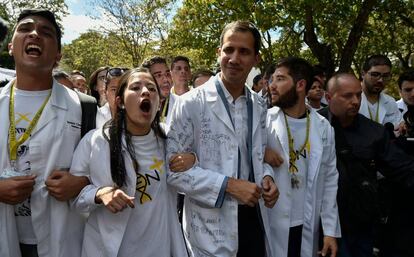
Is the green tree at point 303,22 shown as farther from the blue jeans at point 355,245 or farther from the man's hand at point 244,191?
the man's hand at point 244,191

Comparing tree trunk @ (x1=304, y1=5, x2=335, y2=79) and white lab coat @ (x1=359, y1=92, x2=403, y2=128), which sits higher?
tree trunk @ (x1=304, y1=5, x2=335, y2=79)

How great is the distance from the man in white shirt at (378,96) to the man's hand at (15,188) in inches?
147

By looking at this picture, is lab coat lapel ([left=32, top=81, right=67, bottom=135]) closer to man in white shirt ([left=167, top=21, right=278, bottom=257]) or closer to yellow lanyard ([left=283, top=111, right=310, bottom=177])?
man in white shirt ([left=167, top=21, right=278, bottom=257])

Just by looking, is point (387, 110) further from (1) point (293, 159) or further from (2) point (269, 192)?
(2) point (269, 192)

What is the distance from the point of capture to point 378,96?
4.86 meters

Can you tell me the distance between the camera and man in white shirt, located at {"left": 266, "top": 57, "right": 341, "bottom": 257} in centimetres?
302

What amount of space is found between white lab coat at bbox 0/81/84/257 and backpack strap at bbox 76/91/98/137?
0.08m

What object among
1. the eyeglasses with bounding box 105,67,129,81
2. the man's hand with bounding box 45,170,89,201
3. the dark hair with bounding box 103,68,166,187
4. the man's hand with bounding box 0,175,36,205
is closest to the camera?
the man's hand with bounding box 0,175,36,205

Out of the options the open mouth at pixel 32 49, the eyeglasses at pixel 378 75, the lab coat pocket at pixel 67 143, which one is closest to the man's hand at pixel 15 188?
the lab coat pocket at pixel 67 143

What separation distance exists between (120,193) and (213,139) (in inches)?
27.4

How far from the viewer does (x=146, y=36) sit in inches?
795

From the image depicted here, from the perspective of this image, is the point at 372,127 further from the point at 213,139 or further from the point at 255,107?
the point at 213,139

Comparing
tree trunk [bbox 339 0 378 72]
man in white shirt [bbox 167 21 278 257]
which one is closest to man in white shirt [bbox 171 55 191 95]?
man in white shirt [bbox 167 21 278 257]

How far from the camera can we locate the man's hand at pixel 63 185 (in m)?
2.35
